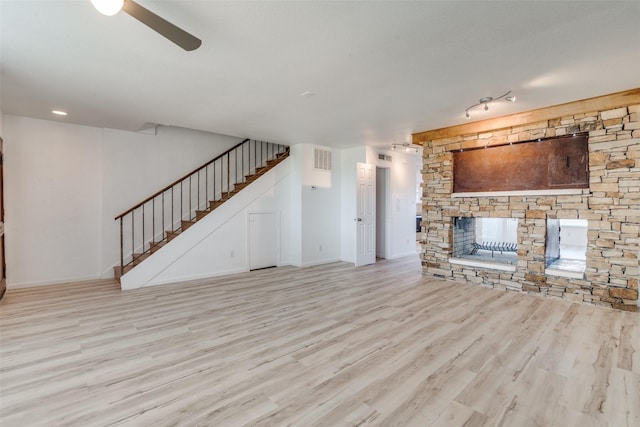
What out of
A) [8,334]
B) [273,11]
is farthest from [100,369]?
[273,11]

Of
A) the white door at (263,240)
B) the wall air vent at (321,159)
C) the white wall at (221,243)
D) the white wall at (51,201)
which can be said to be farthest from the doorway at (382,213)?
the white wall at (51,201)

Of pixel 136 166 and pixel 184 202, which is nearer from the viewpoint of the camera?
pixel 136 166

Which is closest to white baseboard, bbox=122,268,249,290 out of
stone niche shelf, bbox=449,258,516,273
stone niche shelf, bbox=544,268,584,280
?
stone niche shelf, bbox=449,258,516,273

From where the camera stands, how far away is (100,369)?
8.05 feet

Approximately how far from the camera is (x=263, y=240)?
6523 millimetres

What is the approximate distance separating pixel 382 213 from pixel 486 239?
2683 millimetres

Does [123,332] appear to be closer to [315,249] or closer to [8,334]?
[8,334]

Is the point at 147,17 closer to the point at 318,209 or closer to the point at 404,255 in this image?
the point at 318,209

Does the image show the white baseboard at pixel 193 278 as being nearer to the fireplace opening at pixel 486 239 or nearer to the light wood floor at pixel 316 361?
the light wood floor at pixel 316 361

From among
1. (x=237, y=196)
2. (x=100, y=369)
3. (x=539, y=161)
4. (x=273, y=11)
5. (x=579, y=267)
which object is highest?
(x=273, y=11)

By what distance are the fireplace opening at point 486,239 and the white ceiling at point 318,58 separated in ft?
6.60

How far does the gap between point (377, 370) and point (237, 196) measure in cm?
453

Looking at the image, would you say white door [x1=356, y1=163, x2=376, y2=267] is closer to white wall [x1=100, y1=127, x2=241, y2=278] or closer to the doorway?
the doorway

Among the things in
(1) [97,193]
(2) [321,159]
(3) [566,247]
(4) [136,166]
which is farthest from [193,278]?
(3) [566,247]
